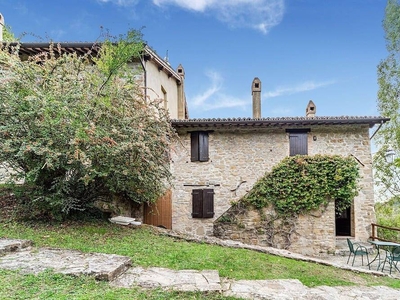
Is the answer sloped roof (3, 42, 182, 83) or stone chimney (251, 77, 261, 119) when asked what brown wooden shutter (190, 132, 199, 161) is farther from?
stone chimney (251, 77, 261, 119)

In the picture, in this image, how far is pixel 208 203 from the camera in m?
10.9

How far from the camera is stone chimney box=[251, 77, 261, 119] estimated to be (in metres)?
13.7

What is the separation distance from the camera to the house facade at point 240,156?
10.7m

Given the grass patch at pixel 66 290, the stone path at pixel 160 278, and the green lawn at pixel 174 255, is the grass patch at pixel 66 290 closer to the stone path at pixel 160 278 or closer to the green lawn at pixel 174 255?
the stone path at pixel 160 278

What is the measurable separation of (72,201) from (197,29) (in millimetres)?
12872

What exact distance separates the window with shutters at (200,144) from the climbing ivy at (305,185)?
253 centimetres

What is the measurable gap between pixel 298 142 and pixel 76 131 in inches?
339

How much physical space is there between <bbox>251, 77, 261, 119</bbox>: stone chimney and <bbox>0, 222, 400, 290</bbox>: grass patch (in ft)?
27.8

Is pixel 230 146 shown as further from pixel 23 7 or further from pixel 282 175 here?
pixel 23 7

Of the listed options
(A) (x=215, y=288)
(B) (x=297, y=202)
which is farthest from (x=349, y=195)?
(A) (x=215, y=288)

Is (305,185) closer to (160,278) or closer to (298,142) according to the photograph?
(298,142)

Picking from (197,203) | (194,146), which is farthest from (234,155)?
(197,203)

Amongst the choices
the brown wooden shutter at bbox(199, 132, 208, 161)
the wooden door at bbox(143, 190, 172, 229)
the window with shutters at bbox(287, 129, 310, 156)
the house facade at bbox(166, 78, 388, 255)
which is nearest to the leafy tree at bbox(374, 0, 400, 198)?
the house facade at bbox(166, 78, 388, 255)

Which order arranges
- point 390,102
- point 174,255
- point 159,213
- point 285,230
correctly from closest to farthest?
1. point 174,255
2. point 285,230
3. point 159,213
4. point 390,102
